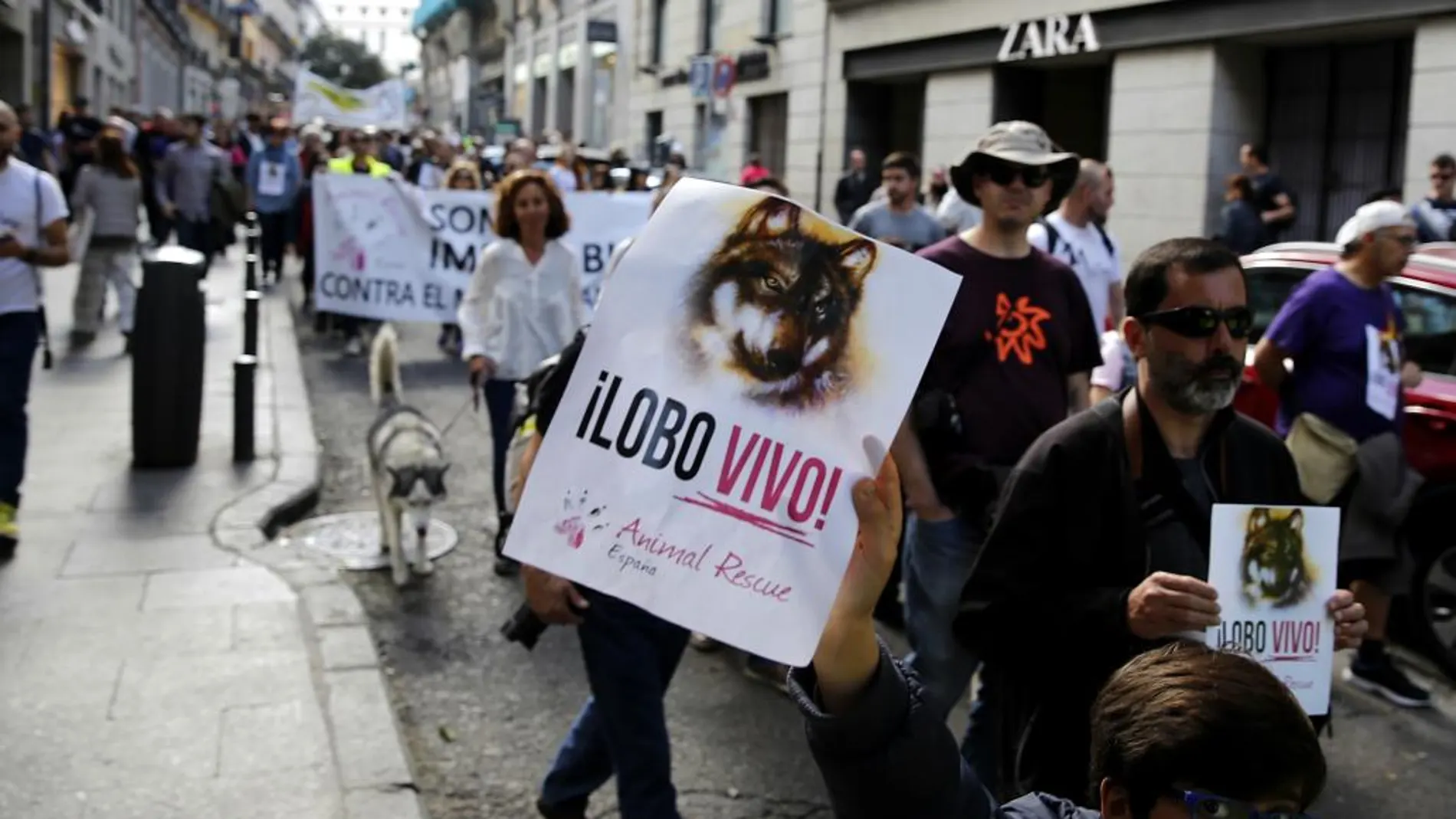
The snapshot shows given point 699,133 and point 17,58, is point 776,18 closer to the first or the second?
point 699,133

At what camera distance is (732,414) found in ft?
7.24

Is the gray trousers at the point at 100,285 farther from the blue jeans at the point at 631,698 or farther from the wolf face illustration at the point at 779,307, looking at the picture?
the wolf face illustration at the point at 779,307

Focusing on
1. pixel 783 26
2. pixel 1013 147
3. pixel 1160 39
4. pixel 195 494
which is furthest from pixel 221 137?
pixel 1013 147

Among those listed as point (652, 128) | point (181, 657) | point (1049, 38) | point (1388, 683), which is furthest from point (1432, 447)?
point (652, 128)

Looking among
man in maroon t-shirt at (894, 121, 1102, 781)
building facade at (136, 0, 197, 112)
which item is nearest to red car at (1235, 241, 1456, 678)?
man in maroon t-shirt at (894, 121, 1102, 781)

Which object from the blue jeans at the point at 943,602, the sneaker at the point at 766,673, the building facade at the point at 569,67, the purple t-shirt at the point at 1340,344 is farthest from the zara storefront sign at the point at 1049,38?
the building facade at the point at 569,67

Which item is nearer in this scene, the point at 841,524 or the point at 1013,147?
the point at 841,524

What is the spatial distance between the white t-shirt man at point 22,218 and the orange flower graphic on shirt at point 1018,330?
4469 mm

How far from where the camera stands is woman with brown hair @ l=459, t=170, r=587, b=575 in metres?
6.87

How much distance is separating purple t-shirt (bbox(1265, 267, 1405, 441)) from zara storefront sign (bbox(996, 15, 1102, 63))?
45.8 feet

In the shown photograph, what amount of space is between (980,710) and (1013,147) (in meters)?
1.54

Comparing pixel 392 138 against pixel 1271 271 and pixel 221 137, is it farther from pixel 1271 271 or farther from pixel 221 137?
pixel 1271 271

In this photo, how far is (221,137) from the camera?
24172mm

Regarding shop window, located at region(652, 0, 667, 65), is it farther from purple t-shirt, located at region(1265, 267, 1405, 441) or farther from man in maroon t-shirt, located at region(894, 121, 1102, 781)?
man in maroon t-shirt, located at region(894, 121, 1102, 781)
